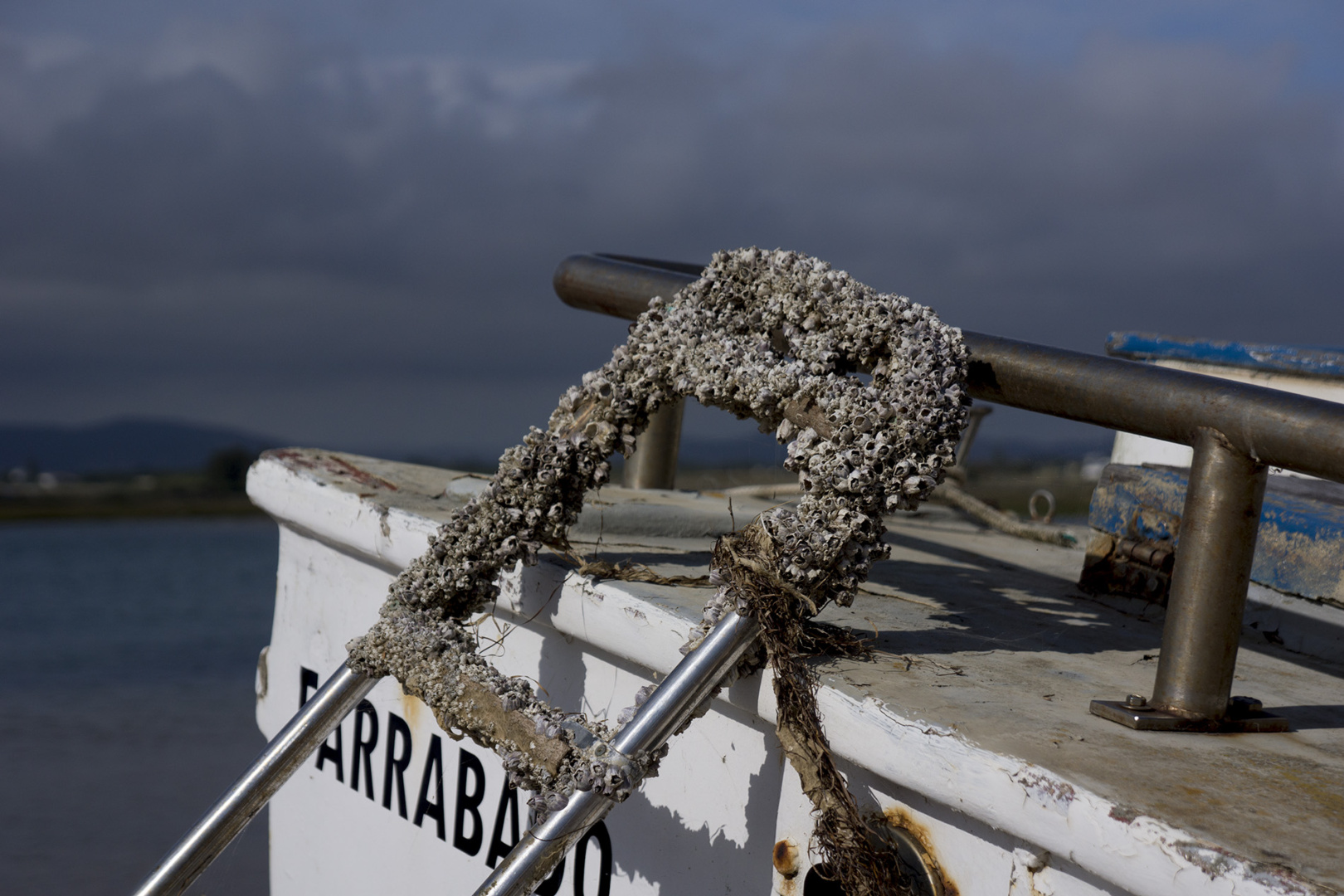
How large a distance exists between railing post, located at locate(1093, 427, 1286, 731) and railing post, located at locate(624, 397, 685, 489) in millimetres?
1821

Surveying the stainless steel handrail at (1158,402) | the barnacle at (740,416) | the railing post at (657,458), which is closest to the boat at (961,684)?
the stainless steel handrail at (1158,402)

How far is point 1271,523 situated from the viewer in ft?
6.02

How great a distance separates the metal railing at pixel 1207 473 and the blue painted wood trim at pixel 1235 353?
4.67ft

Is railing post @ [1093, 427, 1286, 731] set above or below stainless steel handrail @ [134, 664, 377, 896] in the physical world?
above

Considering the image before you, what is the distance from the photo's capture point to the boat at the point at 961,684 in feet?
3.25

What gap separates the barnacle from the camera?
122 centimetres

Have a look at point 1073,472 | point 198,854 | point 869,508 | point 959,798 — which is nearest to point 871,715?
point 959,798

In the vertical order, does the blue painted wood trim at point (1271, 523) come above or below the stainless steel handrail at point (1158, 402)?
below

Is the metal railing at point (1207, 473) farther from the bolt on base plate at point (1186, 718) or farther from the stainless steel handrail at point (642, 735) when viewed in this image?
Answer: the stainless steel handrail at point (642, 735)

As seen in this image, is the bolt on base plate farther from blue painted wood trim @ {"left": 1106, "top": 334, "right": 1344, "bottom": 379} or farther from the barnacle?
blue painted wood trim @ {"left": 1106, "top": 334, "right": 1344, "bottom": 379}

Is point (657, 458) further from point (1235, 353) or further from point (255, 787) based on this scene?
point (255, 787)

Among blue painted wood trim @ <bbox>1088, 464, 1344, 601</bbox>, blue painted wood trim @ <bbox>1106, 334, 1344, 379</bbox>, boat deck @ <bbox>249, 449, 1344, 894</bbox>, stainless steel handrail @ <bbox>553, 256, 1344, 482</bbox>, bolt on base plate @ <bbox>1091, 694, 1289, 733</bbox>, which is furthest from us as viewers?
blue painted wood trim @ <bbox>1106, 334, 1344, 379</bbox>

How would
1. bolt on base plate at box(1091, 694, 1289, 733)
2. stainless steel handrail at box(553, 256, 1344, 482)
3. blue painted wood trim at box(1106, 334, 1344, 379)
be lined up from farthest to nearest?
blue painted wood trim at box(1106, 334, 1344, 379) < bolt on base plate at box(1091, 694, 1289, 733) < stainless steel handrail at box(553, 256, 1344, 482)

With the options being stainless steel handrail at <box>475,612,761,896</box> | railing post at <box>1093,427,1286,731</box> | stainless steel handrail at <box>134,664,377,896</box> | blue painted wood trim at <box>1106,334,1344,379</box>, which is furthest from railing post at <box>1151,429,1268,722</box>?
blue painted wood trim at <box>1106,334,1344,379</box>
